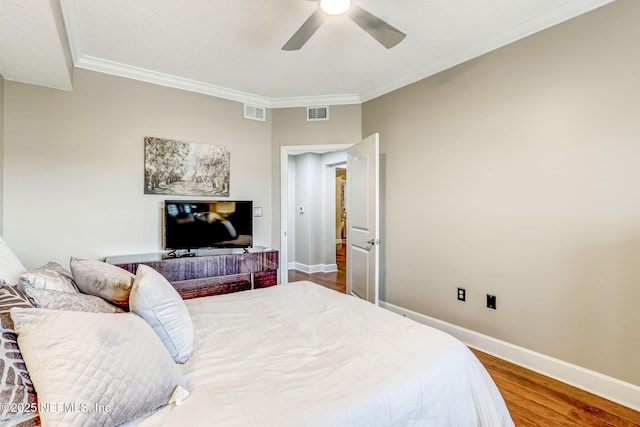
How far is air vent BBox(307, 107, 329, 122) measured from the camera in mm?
3887

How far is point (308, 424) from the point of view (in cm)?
86

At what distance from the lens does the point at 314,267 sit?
5883 mm

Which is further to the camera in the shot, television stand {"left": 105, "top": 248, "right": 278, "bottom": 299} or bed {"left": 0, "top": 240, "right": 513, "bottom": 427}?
television stand {"left": 105, "top": 248, "right": 278, "bottom": 299}

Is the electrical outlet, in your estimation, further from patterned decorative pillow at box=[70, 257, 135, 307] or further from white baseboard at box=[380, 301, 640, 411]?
patterned decorative pillow at box=[70, 257, 135, 307]

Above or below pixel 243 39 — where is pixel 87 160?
below

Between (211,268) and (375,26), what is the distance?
2625 millimetres

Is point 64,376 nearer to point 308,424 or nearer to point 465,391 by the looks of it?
point 308,424

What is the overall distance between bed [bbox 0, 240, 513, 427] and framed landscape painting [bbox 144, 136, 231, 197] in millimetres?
1929

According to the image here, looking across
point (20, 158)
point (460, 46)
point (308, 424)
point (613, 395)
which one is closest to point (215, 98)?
point (20, 158)

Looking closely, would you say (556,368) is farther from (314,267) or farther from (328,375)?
(314,267)

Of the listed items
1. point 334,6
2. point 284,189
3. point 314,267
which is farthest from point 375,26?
point 314,267

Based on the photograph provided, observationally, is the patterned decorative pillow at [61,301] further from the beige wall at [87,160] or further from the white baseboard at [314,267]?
the white baseboard at [314,267]

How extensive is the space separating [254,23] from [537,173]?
2.47m

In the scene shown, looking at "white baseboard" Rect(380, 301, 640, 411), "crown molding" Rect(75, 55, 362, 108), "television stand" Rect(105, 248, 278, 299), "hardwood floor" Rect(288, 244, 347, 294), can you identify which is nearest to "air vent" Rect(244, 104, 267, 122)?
"crown molding" Rect(75, 55, 362, 108)
